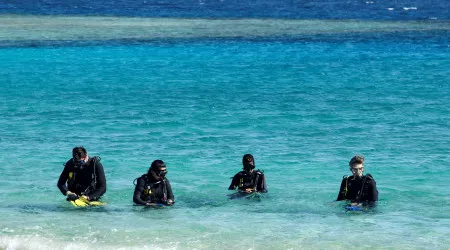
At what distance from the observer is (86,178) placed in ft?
52.3

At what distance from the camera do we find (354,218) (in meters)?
15.8

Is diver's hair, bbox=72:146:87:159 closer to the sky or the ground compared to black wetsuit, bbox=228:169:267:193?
closer to the sky

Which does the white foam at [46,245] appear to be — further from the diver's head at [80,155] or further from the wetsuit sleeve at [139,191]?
the wetsuit sleeve at [139,191]

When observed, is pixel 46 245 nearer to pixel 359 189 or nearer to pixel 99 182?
pixel 99 182

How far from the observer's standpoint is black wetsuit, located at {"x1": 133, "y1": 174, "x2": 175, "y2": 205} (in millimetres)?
15711

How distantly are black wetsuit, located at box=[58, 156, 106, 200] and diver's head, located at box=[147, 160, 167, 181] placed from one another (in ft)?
3.11

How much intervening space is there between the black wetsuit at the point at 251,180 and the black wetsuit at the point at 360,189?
1611mm

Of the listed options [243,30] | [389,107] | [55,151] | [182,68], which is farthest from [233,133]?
[243,30]

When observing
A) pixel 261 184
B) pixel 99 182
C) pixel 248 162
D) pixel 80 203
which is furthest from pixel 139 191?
pixel 261 184

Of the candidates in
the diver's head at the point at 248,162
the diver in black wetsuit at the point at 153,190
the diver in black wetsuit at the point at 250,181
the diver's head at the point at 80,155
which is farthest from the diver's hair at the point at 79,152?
the diver in black wetsuit at the point at 250,181

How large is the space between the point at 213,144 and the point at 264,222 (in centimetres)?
827

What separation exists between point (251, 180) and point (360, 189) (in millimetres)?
2175

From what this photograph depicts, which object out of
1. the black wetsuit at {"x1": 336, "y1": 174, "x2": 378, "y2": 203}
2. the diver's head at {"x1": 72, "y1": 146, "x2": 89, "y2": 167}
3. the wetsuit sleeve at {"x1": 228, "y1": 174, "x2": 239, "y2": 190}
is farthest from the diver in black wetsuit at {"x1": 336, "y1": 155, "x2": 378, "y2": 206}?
the diver's head at {"x1": 72, "y1": 146, "x2": 89, "y2": 167}

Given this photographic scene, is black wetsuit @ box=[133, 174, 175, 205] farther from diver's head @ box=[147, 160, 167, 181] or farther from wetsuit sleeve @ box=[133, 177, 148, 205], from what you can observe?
diver's head @ box=[147, 160, 167, 181]
